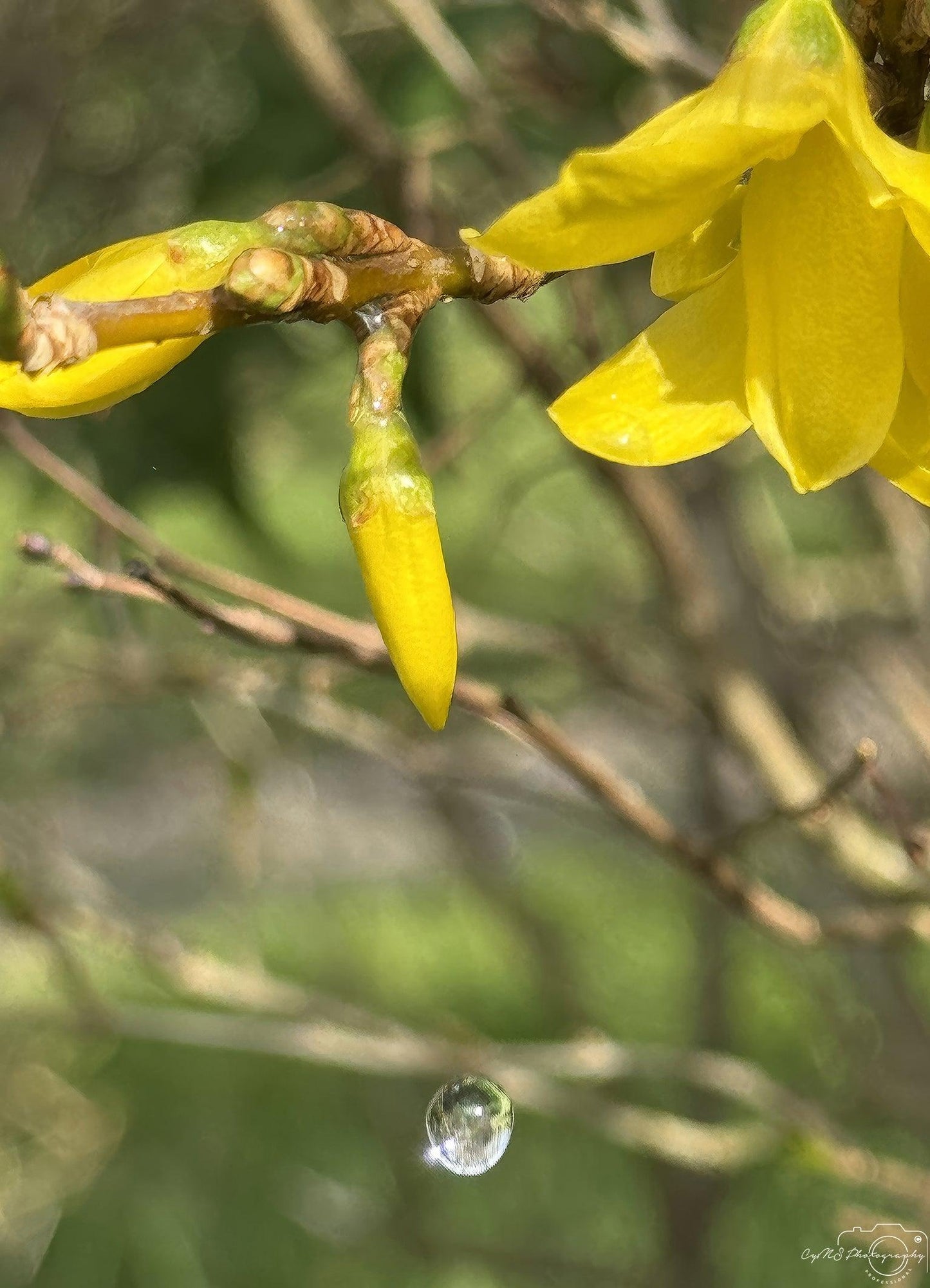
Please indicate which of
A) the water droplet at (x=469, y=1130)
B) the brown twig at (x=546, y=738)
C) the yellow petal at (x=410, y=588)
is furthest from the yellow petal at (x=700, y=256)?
the water droplet at (x=469, y=1130)

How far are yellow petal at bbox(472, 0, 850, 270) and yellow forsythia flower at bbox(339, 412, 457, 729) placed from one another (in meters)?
0.11

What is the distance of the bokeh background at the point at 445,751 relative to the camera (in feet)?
5.55

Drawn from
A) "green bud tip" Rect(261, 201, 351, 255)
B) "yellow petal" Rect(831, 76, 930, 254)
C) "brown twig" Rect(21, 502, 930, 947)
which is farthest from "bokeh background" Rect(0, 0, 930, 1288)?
"green bud tip" Rect(261, 201, 351, 255)

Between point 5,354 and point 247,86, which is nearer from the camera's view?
point 5,354

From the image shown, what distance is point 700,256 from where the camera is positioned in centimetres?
70

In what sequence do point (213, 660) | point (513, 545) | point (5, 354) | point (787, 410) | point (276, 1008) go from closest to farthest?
point (5, 354)
point (787, 410)
point (276, 1008)
point (213, 660)
point (513, 545)

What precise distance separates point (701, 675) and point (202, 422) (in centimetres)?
79

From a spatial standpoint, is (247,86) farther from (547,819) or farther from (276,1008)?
(547,819)

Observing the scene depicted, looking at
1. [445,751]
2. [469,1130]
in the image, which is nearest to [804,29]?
[469,1130]

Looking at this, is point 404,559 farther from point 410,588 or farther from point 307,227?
point 307,227

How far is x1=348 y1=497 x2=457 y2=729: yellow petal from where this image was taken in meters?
0.57

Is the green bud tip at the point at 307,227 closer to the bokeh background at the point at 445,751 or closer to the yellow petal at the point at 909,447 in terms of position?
the yellow petal at the point at 909,447

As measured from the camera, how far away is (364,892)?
14.6ft

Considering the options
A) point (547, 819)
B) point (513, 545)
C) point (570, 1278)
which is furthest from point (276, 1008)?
point (547, 819)
